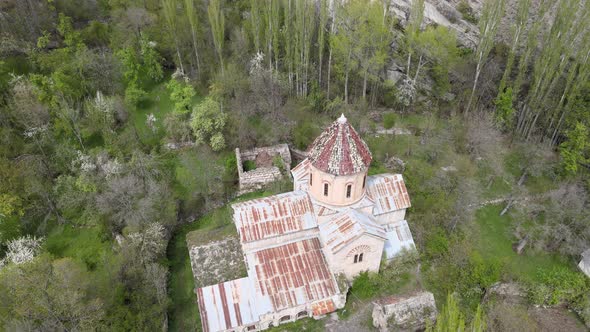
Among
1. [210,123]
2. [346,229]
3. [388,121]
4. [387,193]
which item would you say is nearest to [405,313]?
[346,229]

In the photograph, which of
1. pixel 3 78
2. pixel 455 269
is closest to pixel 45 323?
pixel 455 269

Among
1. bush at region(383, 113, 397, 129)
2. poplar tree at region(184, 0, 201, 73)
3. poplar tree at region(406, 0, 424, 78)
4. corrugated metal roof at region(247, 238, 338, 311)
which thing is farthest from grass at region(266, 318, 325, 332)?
poplar tree at region(184, 0, 201, 73)

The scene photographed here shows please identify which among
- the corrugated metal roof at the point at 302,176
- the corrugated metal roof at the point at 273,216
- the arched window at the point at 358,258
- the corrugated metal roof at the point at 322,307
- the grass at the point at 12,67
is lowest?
the corrugated metal roof at the point at 322,307

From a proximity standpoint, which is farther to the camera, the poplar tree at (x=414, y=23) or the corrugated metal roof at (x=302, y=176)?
the poplar tree at (x=414, y=23)

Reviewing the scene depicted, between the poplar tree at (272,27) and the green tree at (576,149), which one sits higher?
the poplar tree at (272,27)

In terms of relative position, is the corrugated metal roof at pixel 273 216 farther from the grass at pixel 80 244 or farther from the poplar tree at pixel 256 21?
the poplar tree at pixel 256 21

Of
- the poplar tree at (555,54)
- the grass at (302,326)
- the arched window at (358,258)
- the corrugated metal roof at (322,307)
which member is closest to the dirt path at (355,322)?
the grass at (302,326)
